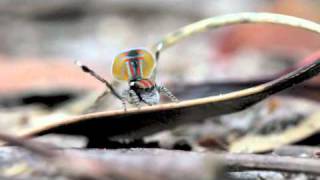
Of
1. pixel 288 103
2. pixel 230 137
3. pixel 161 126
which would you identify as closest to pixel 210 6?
pixel 288 103

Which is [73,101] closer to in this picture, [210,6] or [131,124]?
[131,124]

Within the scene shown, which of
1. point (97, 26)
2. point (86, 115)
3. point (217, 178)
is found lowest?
point (217, 178)

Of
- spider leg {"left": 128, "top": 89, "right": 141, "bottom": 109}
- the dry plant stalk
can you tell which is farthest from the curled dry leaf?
the dry plant stalk

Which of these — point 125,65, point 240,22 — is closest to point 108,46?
point 240,22

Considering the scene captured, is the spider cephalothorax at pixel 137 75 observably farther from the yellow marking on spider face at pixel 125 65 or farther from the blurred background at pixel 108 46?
the blurred background at pixel 108 46

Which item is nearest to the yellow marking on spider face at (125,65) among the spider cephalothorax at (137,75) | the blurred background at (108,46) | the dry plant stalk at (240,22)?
the spider cephalothorax at (137,75)

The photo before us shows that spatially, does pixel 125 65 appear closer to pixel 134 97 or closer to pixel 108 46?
pixel 134 97
